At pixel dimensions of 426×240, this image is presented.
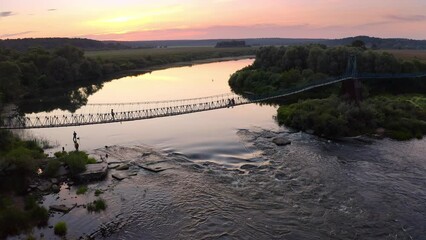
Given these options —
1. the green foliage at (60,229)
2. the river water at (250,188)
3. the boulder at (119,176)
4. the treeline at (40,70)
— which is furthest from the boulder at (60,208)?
the treeline at (40,70)

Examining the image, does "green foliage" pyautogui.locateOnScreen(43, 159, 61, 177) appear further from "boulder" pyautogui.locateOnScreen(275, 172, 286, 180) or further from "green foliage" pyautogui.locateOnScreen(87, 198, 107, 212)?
"boulder" pyautogui.locateOnScreen(275, 172, 286, 180)

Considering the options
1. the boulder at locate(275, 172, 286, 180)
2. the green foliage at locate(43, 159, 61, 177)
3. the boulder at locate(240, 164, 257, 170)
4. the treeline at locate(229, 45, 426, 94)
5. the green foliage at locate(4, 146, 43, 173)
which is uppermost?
the treeline at locate(229, 45, 426, 94)

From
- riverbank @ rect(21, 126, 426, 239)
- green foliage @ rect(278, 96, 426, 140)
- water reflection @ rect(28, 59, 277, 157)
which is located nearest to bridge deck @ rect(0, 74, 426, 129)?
water reflection @ rect(28, 59, 277, 157)

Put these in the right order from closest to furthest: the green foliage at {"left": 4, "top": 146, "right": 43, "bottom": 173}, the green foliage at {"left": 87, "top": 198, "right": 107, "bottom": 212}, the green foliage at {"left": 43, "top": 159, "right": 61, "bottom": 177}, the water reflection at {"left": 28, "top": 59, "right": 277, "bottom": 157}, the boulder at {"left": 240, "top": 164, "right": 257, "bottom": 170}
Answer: the green foliage at {"left": 87, "top": 198, "right": 107, "bottom": 212}
the green foliage at {"left": 4, "top": 146, "right": 43, "bottom": 173}
the green foliage at {"left": 43, "top": 159, "right": 61, "bottom": 177}
the boulder at {"left": 240, "top": 164, "right": 257, "bottom": 170}
the water reflection at {"left": 28, "top": 59, "right": 277, "bottom": 157}

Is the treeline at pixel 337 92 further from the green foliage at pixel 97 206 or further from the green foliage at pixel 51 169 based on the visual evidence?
the green foliage at pixel 51 169

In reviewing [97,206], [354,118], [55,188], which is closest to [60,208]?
[97,206]

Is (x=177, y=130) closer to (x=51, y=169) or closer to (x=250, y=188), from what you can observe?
(x=51, y=169)

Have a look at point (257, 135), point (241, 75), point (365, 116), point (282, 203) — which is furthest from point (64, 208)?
point (241, 75)
